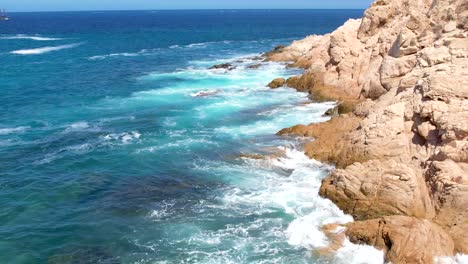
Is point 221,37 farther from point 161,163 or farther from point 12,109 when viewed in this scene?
point 161,163

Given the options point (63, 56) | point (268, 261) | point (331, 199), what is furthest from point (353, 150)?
point (63, 56)

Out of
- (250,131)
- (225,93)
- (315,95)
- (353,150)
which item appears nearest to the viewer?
(353,150)

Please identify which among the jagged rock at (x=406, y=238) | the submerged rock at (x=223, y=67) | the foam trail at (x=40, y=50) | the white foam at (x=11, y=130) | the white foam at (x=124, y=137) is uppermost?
the jagged rock at (x=406, y=238)

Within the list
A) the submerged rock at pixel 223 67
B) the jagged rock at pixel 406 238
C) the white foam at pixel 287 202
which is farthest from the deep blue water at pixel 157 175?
the submerged rock at pixel 223 67

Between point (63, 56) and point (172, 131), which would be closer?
point (172, 131)

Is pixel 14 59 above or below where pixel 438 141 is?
below

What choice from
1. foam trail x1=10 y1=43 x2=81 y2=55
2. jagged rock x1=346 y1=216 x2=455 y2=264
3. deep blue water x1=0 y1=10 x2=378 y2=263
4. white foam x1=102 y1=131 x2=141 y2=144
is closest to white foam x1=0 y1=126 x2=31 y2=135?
deep blue water x1=0 y1=10 x2=378 y2=263

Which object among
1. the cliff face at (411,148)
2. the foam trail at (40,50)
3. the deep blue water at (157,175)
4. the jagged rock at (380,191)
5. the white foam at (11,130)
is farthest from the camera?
the foam trail at (40,50)

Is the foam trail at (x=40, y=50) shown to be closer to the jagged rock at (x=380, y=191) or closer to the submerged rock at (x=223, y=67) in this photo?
the submerged rock at (x=223, y=67)
